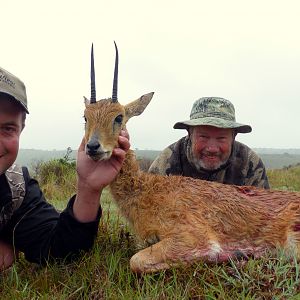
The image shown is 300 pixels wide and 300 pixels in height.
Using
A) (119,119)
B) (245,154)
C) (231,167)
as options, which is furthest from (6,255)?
(245,154)

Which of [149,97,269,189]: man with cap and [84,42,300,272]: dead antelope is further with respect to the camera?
[149,97,269,189]: man with cap

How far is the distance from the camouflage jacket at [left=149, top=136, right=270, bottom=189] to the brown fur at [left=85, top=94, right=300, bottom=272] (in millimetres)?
2223

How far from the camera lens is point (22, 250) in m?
4.95

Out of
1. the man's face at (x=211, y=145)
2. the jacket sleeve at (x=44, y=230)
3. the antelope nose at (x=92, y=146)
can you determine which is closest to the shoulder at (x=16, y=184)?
the jacket sleeve at (x=44, y=230)

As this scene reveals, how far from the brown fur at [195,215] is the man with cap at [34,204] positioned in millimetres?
316

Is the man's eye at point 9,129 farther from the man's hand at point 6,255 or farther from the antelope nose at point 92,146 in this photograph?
the man's hand at point 6,255

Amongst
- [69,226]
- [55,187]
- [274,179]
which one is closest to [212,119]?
[69,226]

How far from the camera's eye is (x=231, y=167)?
25.2 ft

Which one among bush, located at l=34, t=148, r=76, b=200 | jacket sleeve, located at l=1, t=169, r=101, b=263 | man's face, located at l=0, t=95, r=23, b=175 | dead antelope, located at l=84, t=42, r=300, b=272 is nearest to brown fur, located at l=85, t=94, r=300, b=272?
dead antelope, located at l=84, t=42, r=300, b=272

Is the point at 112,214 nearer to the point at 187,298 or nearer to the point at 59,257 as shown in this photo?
the point at 59,257

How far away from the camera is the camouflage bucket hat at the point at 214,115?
684 centimetres

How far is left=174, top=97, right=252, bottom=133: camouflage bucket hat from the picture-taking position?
684 cm

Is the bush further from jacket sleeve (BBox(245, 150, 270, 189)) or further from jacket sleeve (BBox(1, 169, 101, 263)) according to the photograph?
jacket sleeve (BBox(1, 169, 101, 263))

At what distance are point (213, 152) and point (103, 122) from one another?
268 cm
